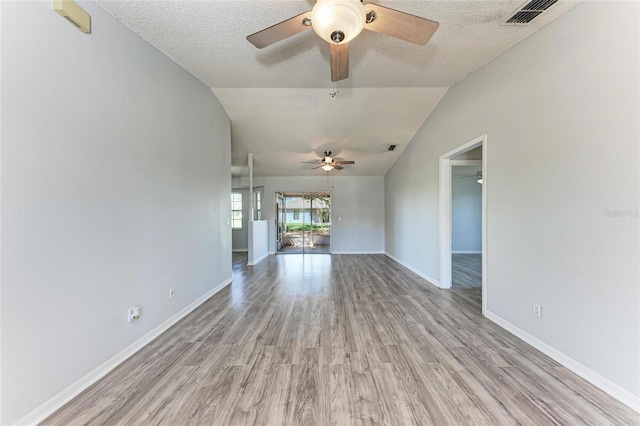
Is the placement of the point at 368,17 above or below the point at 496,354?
above

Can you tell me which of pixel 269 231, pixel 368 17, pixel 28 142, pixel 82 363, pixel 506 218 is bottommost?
pixel 82 363

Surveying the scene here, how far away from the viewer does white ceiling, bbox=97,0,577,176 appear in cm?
213

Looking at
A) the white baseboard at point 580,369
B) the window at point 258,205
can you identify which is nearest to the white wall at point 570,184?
the white baseboard at point 580,369

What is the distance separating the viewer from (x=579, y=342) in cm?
197

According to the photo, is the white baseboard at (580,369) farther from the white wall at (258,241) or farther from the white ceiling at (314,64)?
the white wall at (258,241)

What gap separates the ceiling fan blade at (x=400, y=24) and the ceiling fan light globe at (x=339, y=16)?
0.10 m

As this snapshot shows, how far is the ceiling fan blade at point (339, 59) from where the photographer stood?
1986mm

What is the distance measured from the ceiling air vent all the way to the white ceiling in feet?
0.19

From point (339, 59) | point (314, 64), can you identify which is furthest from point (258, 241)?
point (339, 59)

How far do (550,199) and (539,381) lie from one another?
59.3 inches

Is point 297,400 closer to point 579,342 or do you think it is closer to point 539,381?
point 539,381

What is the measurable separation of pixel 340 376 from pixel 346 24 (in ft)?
8.46

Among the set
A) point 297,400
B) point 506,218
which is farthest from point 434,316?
point 297,400

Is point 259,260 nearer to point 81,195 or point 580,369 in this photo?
point 81,195
